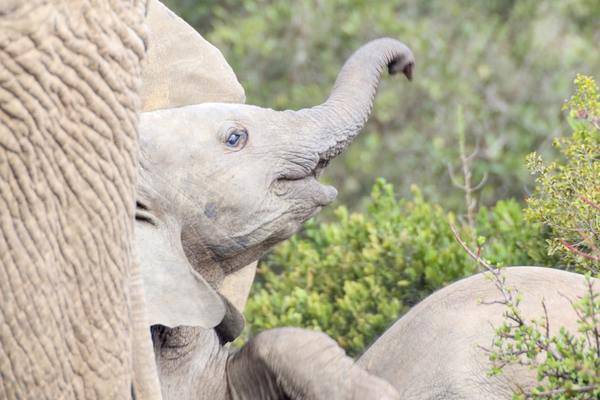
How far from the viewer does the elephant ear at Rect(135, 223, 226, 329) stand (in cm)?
348

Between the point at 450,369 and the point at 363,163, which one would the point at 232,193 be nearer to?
the point at 450,369

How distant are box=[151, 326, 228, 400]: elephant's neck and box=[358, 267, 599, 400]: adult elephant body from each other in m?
0.36

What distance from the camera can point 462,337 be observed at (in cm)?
364

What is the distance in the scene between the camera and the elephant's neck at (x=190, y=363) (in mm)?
3719

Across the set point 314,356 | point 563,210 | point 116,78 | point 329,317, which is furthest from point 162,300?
point 329,317

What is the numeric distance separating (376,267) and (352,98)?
831 millimetres

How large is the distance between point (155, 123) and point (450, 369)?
0.90 metres

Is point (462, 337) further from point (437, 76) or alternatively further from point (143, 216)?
point (437, 76)

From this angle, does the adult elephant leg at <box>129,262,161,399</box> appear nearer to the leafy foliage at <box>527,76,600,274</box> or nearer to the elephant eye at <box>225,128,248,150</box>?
the leafy foliage at <box>527,76,600,274</box>

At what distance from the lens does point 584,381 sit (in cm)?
281

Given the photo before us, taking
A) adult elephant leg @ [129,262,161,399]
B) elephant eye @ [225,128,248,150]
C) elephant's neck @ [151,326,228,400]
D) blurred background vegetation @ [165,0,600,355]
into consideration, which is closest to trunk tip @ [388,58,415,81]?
elephant eye @ [225,128,248,150]

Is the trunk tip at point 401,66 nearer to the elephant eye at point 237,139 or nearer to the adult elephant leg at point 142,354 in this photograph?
the elephant eye at point 237,139

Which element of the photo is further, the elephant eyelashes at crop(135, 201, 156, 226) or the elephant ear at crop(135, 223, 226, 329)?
the elephant eyelashes at crop(135, 201, 156, 226)

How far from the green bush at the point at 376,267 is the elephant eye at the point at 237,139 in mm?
865
